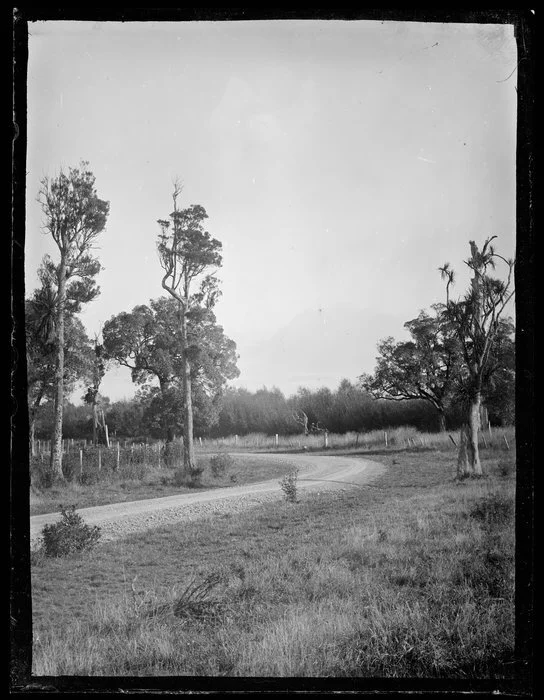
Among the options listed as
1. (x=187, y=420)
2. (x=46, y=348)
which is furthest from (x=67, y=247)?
(x=187, y=420)

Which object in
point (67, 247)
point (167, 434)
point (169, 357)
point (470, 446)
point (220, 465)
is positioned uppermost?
point (67, 247)

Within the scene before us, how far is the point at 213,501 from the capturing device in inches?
162

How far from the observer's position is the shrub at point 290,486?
13.7 feet

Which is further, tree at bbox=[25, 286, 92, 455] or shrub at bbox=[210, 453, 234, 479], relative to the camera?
shrub at bbox=[210, 453, 234, 479]

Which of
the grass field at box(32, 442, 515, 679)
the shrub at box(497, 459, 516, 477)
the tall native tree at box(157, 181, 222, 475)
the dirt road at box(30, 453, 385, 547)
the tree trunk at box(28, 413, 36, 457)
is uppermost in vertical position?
the tall native tree at box(157, 181, 222, 475)

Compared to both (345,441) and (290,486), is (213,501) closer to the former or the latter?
(290,486)

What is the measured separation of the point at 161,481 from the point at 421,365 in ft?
7.45

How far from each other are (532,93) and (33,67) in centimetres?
369

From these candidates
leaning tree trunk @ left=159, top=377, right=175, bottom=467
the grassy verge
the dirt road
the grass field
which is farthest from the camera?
leaning tree trunk @ left=159, top=377, right=175, bottom=467

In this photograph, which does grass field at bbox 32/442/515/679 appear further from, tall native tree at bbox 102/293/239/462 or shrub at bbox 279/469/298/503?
tall native tree at bbox 102/293/239/462

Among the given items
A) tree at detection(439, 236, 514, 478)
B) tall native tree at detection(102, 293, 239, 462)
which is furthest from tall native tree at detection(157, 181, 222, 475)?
tree at detection(439, 236, 514, 478)

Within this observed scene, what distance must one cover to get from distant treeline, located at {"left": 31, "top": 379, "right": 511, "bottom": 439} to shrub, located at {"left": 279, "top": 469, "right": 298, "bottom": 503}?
38 cm

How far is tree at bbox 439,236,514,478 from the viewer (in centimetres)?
410
